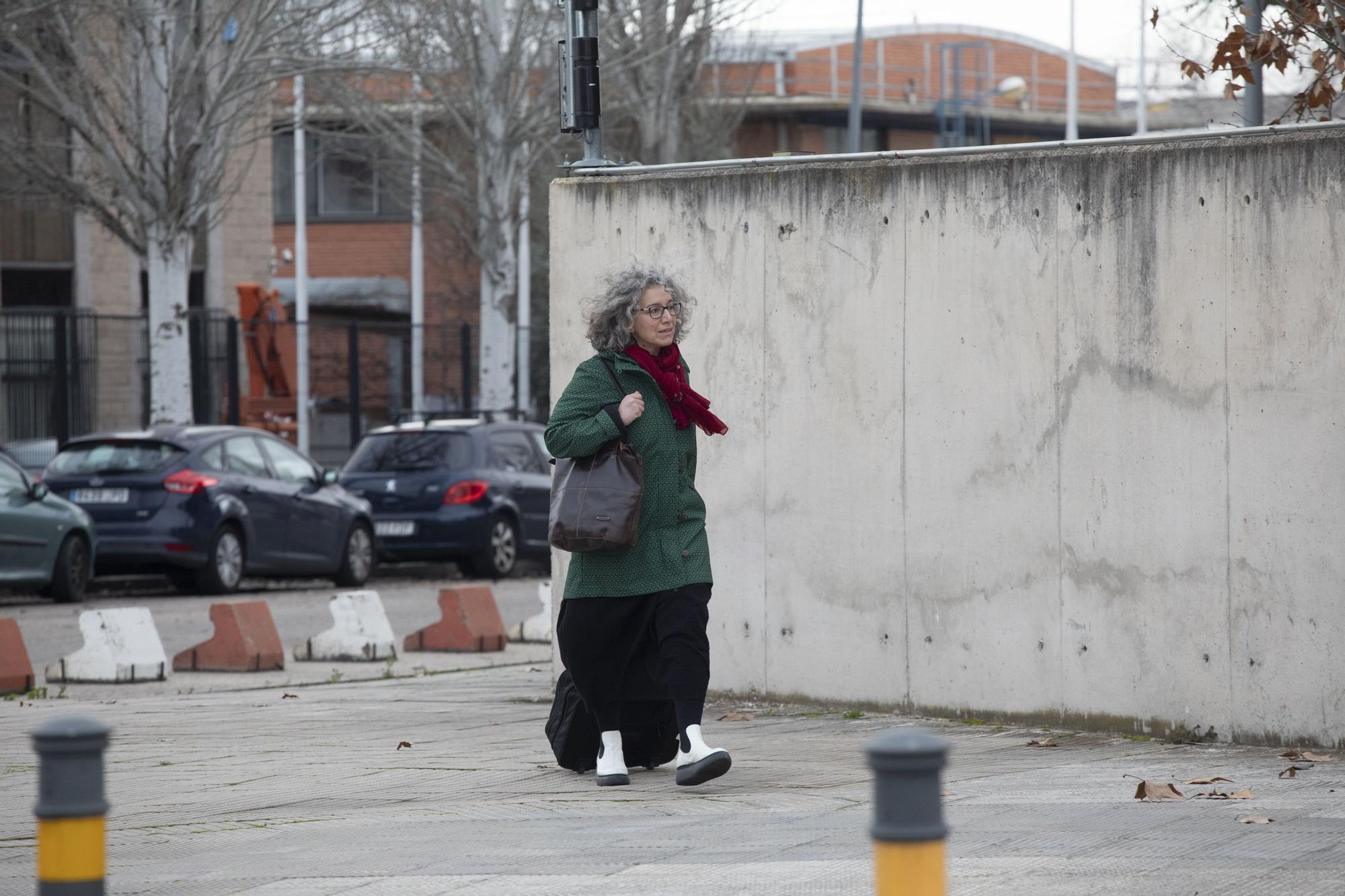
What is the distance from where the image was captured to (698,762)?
6770mm

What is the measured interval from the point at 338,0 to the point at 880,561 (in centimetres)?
1542

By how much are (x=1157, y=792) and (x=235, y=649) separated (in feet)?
24.0

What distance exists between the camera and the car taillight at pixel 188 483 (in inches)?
714

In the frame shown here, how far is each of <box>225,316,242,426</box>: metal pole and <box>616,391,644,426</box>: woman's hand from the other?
824 inches

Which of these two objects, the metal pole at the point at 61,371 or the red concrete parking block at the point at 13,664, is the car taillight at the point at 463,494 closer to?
the metal pole at the point at 61,371

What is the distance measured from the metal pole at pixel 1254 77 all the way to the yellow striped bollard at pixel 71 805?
6.34m

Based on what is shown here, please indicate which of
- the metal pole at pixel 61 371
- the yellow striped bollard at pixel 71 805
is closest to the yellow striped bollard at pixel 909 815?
the yellow striped bollard at pixel 71 805

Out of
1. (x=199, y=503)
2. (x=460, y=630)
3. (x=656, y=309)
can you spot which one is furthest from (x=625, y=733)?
(x=199, y=503)

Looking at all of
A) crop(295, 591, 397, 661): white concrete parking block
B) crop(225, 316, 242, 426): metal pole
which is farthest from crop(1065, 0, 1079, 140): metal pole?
crop(295, 591, 397, 661): white concrete parking block

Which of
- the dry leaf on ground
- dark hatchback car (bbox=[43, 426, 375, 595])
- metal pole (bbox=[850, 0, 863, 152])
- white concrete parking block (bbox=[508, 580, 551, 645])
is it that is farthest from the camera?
metal pole (bbox=[850, 0, 863, 152])

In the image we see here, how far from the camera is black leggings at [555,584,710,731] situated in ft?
22.8

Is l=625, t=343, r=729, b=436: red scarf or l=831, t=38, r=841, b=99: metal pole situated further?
l=831, t=38, r=841, b=99: metal pole

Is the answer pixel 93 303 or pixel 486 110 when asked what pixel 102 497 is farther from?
pixel 93 303

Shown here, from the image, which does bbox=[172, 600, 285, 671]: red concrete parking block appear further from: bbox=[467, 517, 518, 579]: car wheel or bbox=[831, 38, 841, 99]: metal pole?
bbox=[831, 38, 841, 99]: metal pole
